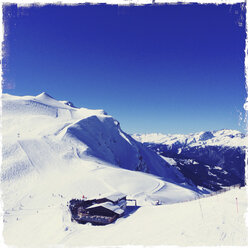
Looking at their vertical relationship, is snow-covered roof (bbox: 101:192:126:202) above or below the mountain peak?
below

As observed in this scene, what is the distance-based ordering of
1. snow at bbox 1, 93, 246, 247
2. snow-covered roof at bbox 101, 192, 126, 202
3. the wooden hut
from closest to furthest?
snow at bbox 1, 93, 246, 247 → the wooden hut → snow-covered roof at bbox 101, 192, 126, 202

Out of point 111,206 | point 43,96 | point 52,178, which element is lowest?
point 52,178

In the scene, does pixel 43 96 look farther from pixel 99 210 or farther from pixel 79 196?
pixel 99 210

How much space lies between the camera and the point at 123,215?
31609mm

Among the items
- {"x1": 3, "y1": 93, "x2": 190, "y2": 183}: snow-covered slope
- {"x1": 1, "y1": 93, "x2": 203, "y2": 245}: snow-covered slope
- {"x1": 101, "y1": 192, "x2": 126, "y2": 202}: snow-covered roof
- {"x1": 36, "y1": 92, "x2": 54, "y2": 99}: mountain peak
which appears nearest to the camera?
{"x1": 1, "y1": 93, "x2": 203, "y2": 245}: snow-covered slope

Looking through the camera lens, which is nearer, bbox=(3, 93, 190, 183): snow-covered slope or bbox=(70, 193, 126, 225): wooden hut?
bbox=(70, 193, 126, 225): wooden hut

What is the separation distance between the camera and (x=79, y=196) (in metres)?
43.5

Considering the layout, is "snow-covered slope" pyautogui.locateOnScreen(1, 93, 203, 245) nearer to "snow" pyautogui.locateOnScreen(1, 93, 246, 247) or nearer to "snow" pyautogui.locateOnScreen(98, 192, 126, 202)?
"snow" pyautogui.locateOnScreen(1, 93, 246, 247)

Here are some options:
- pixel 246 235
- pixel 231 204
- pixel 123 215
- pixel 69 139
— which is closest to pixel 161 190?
pixel 123 215

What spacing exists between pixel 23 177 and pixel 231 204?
45559 millimetres

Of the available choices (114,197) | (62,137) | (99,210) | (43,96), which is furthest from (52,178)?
(43,96)

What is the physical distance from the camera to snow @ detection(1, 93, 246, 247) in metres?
20.9

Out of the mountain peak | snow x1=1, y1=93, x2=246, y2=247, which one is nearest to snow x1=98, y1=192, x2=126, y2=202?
snow x1=1, y1=93, x2=246, y2=247

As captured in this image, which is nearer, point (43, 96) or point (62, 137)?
point (62, 137)
